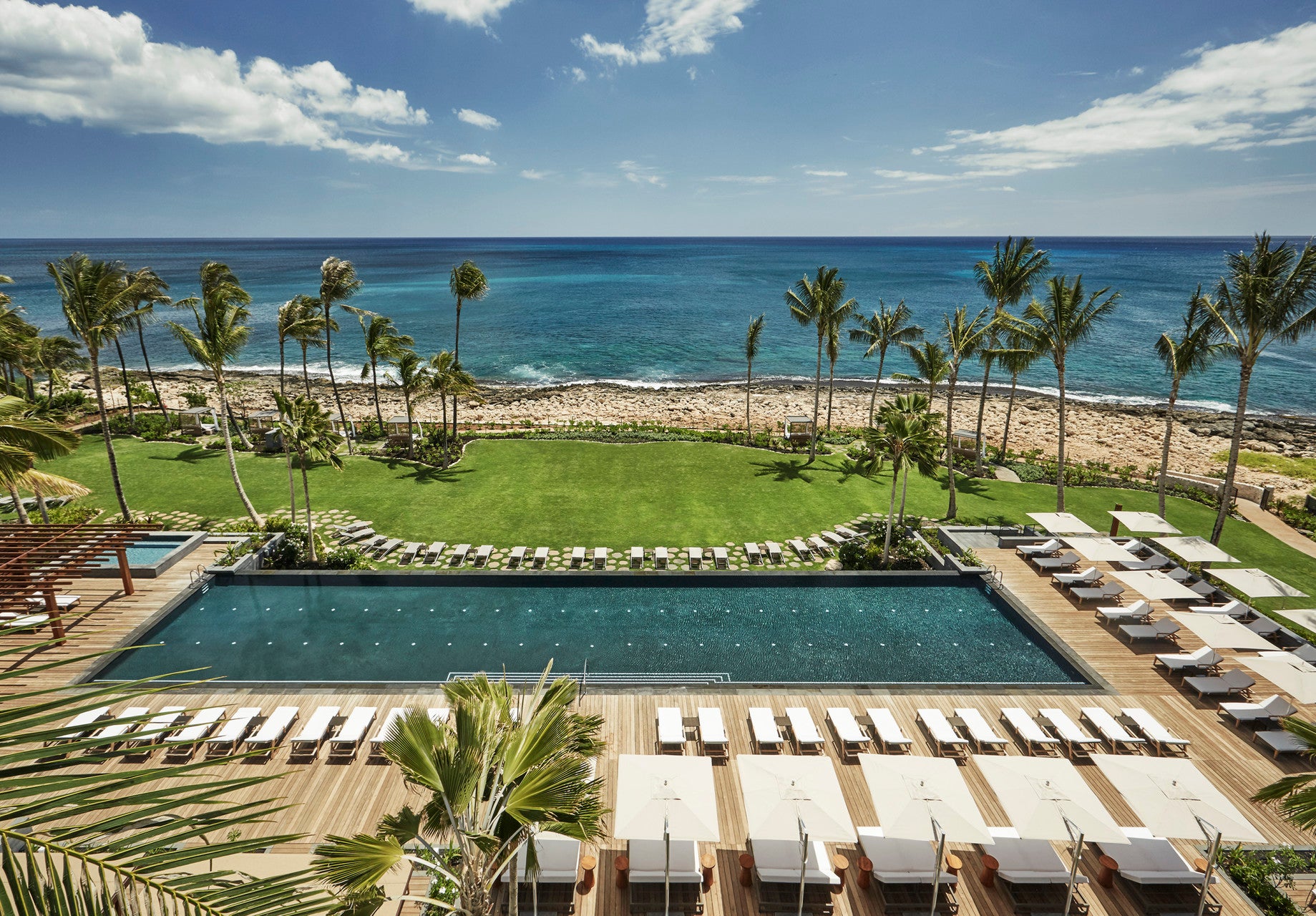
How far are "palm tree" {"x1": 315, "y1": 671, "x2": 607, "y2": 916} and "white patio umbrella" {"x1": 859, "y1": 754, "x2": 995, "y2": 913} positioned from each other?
222 inches

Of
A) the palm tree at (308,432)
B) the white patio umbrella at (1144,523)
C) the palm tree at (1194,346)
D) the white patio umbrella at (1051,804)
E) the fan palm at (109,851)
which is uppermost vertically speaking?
the palm tree at (1194,346)

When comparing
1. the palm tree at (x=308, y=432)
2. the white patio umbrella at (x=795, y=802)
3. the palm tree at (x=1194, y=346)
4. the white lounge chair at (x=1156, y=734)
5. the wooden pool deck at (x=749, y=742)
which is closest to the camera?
the white patio umbrella at (x=795, y=802)

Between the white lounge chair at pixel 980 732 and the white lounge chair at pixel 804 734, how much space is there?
332 cm

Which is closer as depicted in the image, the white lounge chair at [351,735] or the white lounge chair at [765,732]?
the white lounge chair at [351,735]

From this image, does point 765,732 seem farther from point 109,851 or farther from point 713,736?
point 109,851

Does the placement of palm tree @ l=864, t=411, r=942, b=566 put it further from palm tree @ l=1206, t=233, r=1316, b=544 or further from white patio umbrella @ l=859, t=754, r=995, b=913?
white patio umbrella @ l=859, t=754, r=995, b=913

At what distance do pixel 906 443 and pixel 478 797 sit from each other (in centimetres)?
1793

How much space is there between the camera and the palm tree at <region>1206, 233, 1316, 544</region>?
2045cm

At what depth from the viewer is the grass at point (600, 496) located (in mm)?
25969

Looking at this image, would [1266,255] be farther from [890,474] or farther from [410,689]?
[410,689]

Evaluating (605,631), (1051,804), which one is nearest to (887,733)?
(1051,804)

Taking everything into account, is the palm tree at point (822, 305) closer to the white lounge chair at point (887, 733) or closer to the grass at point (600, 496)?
the grass at point (600, 496)

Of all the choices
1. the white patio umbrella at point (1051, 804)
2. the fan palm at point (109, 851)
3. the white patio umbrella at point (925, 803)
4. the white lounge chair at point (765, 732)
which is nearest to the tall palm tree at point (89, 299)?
the white lounge chair at point (765, 732)

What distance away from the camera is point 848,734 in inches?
578
